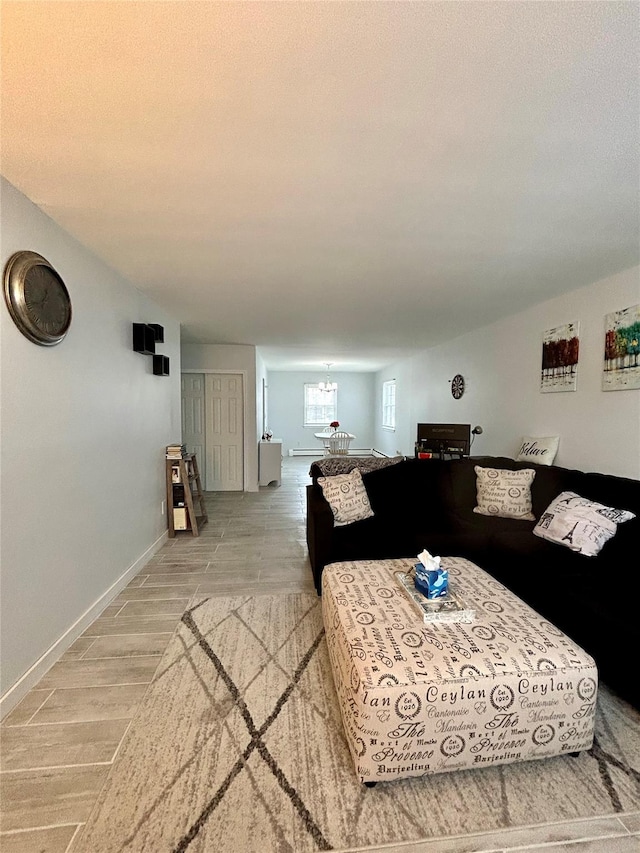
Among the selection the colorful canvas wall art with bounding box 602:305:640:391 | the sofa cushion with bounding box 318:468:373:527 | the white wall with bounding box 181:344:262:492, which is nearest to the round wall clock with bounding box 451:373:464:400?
the colorful canvas wall art with bounding box 602:305:640:391

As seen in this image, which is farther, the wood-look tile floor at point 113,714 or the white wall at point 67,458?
the white wall at point 67,458

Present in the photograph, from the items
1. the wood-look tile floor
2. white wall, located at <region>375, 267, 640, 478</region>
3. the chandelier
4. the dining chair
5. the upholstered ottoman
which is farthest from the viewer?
the chandelier

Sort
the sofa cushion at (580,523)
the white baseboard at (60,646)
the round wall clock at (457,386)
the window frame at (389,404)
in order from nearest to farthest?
1. the white baseboard at (60,646)
2. the sofa cushion at (580,523)
3. the round wall clock at (457,386)
4. the window frame at (389,404)

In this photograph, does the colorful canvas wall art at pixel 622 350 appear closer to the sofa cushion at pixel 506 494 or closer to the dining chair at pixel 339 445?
the sofa cushion at pixel 506 494

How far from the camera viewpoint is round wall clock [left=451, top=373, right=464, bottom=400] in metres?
5.38

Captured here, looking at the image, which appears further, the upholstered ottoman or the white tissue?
the white tissue

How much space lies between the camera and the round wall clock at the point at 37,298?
1.74 meters

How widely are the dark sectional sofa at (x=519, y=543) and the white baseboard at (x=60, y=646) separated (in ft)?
4.85

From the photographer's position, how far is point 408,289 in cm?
328

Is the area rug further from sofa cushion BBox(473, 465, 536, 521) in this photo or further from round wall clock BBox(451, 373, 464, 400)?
round wall clock BBox(451, 373, 464, 400)

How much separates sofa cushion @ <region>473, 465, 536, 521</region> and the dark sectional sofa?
0.06 meters

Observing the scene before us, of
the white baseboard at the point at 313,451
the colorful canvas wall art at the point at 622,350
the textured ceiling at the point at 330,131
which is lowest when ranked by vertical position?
the white baseboard at the point at 313,451

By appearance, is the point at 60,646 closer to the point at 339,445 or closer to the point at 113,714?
the point at 113,714

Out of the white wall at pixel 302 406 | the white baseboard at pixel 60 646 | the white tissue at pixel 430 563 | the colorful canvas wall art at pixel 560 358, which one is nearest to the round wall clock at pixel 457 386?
the colorful canvas wall art at pixel 560 358
